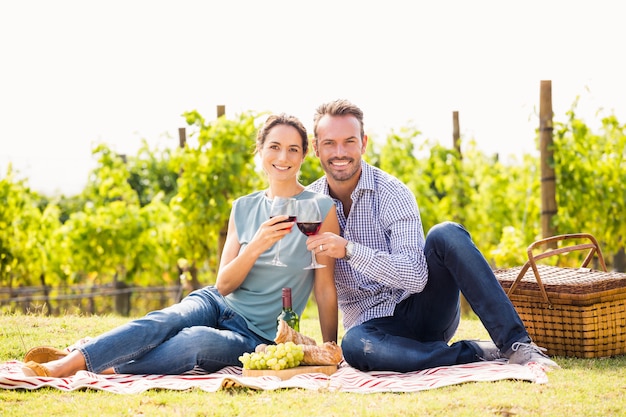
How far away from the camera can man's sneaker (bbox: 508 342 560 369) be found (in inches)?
148

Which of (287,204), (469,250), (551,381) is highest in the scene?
(287,204)

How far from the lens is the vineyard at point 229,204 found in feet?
31.8

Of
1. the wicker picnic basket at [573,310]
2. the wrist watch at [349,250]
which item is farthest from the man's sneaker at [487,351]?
the wrist watch at [349,250]

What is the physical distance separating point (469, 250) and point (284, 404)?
1.25m

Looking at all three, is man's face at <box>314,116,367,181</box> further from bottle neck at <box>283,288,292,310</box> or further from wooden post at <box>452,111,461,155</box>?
wooden post at <box>452,111,461,155</box>

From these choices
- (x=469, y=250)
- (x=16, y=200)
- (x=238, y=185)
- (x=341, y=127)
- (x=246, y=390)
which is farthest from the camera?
(x=16, y=200)

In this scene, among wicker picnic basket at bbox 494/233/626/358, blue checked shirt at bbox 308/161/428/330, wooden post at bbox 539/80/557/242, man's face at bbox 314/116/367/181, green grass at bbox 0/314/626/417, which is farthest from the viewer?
wooden post at bbox 539/80/557/242

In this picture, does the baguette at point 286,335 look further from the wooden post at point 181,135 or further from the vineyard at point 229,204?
the wooden post at point 181,135

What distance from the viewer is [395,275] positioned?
3.79 m

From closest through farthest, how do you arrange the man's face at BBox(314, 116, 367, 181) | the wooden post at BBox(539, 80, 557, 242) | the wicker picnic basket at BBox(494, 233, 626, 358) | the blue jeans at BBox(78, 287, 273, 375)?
the blue jeans at BBox(78, 287, 273, 375), the man's face at BBox(314, 116, 367, 181), the wicker picnic basket at BBox(494, 233, 626, 358), the wooden post at BBox(539, 80, 557, 242)

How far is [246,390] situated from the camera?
346 cm

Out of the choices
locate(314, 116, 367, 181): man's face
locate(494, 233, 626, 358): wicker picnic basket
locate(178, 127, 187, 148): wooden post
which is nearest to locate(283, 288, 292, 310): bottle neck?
locate(314, 116, 367, 181): man's face

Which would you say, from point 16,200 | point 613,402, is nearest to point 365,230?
point 613,402

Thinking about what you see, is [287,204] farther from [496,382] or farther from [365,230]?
[496,382]
